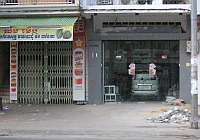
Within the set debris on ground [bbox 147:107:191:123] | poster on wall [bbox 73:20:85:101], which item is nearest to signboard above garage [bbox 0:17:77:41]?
poster on wall [bbox 73:20:85:101]

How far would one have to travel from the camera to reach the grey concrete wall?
82.4 feet

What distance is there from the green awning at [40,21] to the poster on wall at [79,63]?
1369 mm

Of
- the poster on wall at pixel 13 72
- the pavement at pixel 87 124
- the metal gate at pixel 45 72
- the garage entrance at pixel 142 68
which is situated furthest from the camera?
the poster on wall at pixel 13 72

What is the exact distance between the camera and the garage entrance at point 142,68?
84.3 ft

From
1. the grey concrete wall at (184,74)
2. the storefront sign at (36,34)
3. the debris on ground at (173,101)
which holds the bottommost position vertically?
the debris on ground at (173,101)

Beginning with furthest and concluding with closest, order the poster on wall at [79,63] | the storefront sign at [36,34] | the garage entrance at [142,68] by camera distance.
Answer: the garage entrance at [142,68], the poster on wall at [79,63], the storefront sign at [36,34]

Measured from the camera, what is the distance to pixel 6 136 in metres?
16.5

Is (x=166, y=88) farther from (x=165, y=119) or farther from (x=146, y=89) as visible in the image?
(x=165, y=119)

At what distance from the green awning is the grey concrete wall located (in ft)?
16.4

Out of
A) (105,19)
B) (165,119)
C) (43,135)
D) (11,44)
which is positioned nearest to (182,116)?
(165,119)

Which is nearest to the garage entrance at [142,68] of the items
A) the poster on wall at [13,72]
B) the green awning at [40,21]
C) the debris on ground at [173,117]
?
the green awning at [40,21]

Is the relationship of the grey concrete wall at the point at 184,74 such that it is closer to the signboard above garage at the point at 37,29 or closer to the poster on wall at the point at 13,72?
the signboard above garage at the point at 37,29

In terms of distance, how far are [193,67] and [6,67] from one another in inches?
451

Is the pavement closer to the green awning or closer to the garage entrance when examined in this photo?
the garage entrance
